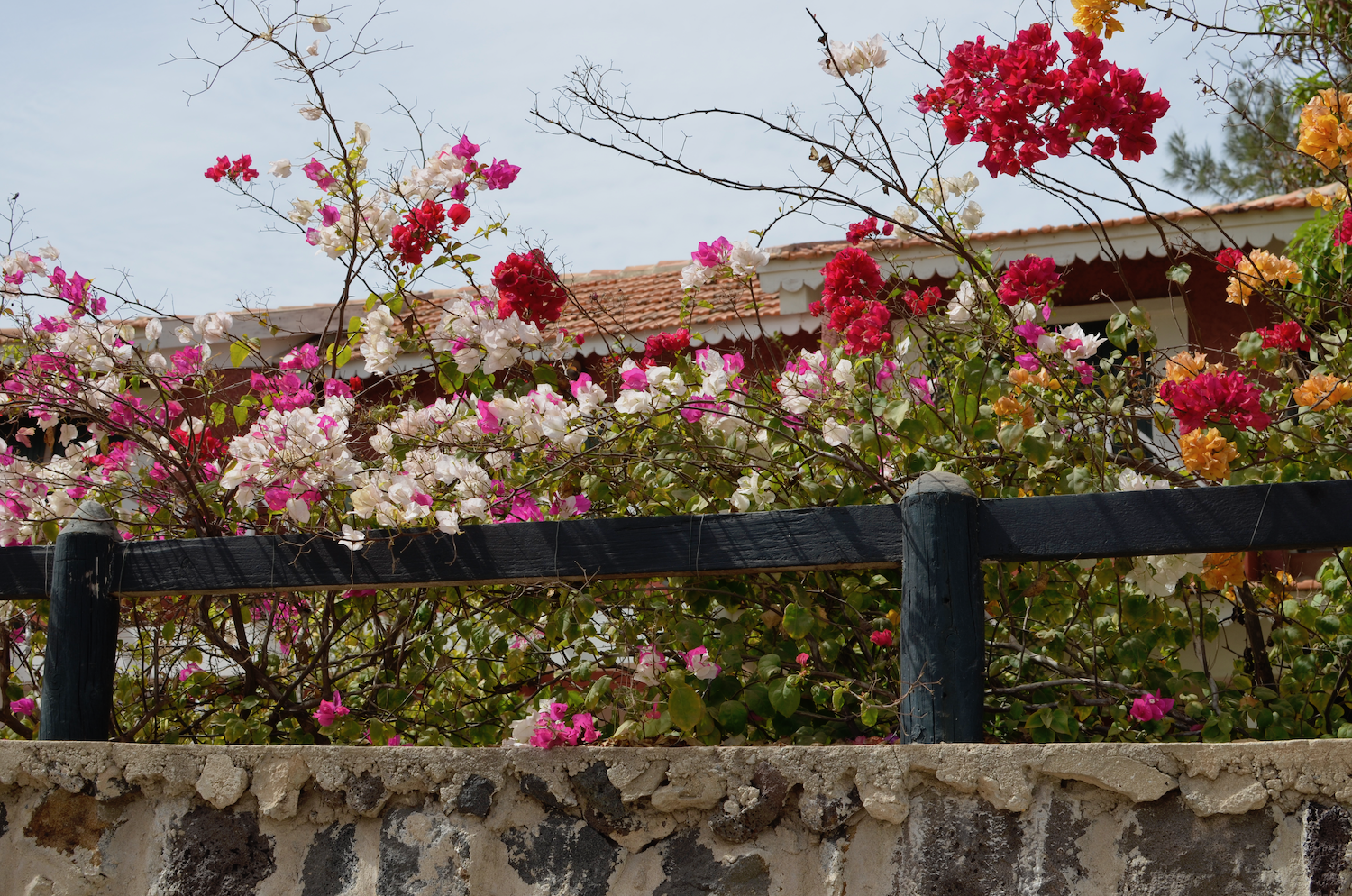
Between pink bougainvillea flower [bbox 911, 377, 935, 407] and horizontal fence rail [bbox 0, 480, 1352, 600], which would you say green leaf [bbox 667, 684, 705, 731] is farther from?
pink bougainvillea flower [bbox 911, 377, 935, 407]

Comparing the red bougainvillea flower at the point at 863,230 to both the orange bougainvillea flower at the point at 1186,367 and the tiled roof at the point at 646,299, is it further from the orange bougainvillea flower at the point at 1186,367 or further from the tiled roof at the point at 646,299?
the tiled roof at the point at 646,299

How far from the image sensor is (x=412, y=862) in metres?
1.85

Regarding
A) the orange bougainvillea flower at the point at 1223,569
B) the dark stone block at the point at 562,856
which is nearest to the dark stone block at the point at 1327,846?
the orange bougainvillea flower at the point at 1223,569

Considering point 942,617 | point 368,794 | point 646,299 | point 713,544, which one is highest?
point 646,299

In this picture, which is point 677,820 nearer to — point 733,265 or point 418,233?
point 733,265

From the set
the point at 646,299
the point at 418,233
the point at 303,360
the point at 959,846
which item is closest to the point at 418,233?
the point at 418,233

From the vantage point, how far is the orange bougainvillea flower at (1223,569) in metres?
2.11

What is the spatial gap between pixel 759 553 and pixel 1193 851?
805mm

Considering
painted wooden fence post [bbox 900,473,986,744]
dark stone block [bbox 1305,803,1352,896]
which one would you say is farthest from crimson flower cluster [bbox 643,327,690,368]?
dark stone block [bbox 1305,803,1352,896]

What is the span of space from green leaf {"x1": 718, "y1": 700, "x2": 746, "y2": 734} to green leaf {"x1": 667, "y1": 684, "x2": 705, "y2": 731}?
77mm

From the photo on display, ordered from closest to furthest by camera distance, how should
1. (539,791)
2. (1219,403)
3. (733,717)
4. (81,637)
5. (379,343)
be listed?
(539,791), (1219,403), (733,717), (81,637), (379,343)

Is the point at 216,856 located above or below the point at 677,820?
below

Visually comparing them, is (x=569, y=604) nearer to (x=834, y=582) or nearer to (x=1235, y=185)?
(x=834, y=582)

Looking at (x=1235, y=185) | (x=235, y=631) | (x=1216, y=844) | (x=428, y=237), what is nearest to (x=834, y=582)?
(x=1216, y=844)
